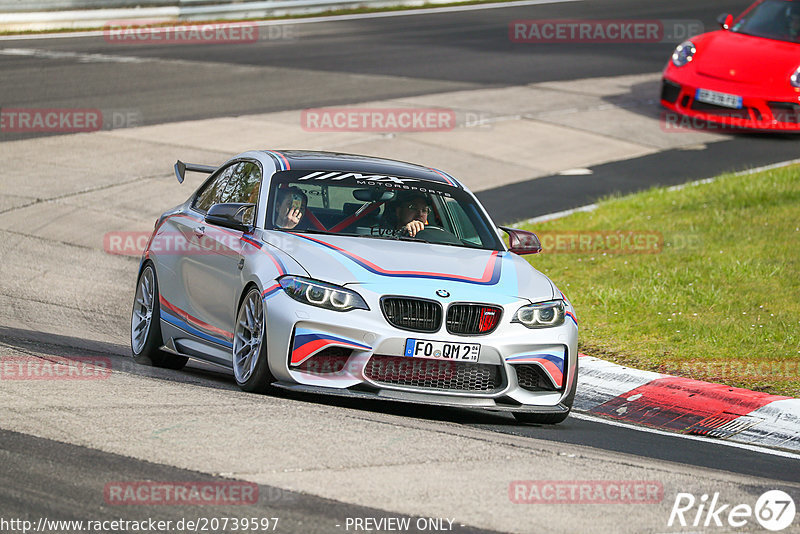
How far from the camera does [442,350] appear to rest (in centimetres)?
735

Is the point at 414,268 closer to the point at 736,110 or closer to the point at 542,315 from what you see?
the point at 542,315

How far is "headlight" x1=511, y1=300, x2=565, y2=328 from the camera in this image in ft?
25.1

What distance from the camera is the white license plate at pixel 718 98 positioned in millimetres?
19500

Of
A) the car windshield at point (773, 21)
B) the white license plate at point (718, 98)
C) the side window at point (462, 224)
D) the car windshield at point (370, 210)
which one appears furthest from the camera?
the car windshield at point (773, 21)

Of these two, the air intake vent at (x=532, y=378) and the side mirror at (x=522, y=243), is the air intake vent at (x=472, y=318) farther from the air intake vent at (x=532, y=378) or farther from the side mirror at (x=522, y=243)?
the side mirror at (x=522, y=243)

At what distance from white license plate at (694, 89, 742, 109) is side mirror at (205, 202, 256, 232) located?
12638 millimetres

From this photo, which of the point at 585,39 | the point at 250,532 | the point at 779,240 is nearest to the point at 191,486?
the point at 250,532

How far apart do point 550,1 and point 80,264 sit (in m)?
25.2

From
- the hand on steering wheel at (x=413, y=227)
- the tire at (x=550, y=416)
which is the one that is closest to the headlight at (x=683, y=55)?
the hand on steering wheel at (x=413, y=227)
